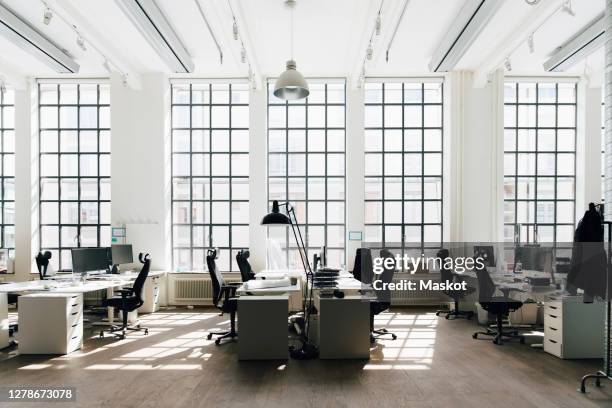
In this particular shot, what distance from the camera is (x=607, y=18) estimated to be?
442 cm

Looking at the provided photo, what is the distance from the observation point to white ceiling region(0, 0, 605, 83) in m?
5.91

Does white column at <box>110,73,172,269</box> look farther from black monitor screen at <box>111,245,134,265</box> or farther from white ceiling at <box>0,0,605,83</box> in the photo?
black monitor screen at <box>111,245,134,265</box>

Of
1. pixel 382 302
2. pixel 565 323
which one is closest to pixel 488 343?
pixel 565 323

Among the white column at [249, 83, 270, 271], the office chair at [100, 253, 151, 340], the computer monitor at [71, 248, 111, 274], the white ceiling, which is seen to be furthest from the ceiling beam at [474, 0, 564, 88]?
the computer monitor at [71, 248, 111, 274]

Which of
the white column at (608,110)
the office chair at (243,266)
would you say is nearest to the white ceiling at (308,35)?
the white column at (608,110)

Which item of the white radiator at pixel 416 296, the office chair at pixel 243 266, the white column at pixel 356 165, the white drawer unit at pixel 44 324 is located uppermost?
the white column at pixel 356 165

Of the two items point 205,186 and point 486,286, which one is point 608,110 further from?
point 205,186

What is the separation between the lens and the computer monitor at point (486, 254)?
7.38 metres

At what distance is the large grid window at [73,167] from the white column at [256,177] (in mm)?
2829

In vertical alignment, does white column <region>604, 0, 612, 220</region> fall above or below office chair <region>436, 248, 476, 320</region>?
above

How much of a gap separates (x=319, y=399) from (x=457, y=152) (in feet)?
18.6

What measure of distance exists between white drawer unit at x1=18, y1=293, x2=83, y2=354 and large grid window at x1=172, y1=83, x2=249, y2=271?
3495 millimetres

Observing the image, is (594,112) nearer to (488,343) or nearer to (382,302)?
(488,343)

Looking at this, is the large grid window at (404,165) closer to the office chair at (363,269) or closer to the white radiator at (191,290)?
the white radiator at (191,290)
